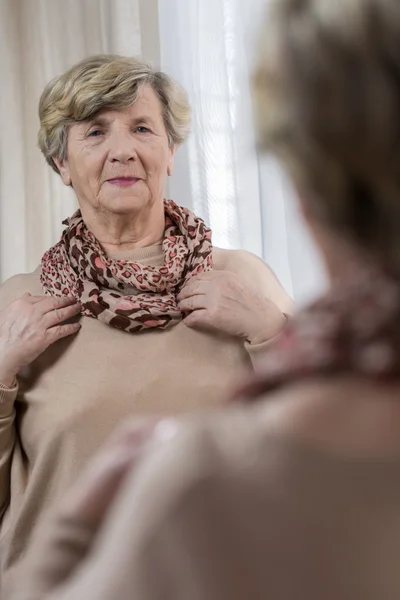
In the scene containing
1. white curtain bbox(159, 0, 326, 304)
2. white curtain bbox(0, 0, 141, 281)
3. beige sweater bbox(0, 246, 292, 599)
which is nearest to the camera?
beige sweater bbox(0, 246, 292, 599)

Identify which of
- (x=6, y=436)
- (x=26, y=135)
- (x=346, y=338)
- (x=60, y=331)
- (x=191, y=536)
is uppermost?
(x=26, y=135)

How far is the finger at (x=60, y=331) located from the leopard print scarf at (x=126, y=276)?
0.14ft

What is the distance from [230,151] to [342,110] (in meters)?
1.99

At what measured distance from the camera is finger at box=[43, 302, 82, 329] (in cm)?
192

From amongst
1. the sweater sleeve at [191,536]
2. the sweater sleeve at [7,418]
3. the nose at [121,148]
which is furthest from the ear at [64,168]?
the sweater sleeve at [191,536]

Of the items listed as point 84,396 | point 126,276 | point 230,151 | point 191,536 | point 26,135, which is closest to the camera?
point 191,536

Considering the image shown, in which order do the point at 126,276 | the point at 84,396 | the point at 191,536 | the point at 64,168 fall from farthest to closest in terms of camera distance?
the point at 64,168
the point at 126,276
the point at 84,396
the point at 191,536

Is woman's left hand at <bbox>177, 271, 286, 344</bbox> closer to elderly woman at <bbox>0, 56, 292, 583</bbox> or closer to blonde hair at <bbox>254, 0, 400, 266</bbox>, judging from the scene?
elderly woman at <bbox>0, 56, 292, 583</bbox>

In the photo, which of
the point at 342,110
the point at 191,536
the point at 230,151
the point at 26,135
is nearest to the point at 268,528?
the point at 191,536

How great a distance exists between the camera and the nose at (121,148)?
1997mm

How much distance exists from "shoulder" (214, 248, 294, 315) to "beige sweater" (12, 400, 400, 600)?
1.37 m

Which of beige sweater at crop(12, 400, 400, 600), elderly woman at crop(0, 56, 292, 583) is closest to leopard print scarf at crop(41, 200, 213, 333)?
elderly woman at crop(0, 56, 292, 583)

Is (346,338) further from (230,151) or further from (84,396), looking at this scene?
(230,151)

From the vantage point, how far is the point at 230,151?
2.62 meters
